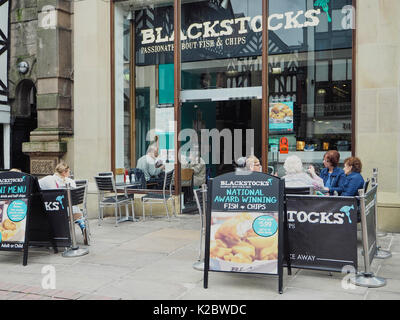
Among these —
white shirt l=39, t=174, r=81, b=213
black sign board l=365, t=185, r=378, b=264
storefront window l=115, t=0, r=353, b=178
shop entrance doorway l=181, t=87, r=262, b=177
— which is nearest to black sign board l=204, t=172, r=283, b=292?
black sign board l=365, t=185, r=378, b=264

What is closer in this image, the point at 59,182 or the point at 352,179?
the point at 352,179

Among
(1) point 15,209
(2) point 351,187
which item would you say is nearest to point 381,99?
(2) point 351,187

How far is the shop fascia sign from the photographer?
30.3 ft

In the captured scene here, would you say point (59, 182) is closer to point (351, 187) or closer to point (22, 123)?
point (351, 187)

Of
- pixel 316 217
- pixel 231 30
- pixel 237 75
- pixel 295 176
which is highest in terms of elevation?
pixel 231 30

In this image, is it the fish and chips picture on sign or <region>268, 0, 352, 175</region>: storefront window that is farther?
<region>268, 0, 352, 175</region>: storefront window

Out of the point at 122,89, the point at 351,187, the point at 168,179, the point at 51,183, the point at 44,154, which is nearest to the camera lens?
the point at 351,187

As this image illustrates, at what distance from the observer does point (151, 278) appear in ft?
18.2

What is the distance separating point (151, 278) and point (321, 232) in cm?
206

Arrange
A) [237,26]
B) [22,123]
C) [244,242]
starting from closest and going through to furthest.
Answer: [244,242], [237,26], [22,123]

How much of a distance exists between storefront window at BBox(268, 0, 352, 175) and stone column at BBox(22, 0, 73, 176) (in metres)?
4.66

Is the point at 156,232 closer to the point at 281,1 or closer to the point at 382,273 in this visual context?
the point at 382,273

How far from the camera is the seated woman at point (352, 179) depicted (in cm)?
692

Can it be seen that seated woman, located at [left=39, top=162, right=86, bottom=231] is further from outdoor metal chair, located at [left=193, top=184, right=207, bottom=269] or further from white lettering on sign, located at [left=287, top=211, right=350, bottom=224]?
white lettering on sign, located at [left=287, top=211, right=350, bottom=224]
